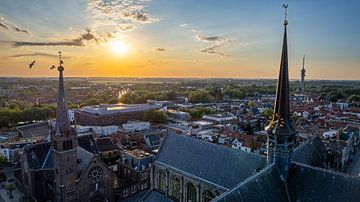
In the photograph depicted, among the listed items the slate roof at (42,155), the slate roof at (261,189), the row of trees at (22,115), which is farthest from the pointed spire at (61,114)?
the row of trees at (22,115)

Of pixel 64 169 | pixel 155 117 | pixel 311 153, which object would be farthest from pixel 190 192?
A: pixel 155 117

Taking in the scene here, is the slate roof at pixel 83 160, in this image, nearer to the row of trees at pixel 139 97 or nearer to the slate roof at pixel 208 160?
the slate roof at pixel 208 160

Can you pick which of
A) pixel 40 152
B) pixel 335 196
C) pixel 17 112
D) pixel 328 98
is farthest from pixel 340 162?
pixel 328 98

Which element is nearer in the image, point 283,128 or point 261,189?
point 261,189

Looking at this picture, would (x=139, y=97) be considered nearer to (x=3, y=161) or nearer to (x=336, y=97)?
(x=3, y=161)

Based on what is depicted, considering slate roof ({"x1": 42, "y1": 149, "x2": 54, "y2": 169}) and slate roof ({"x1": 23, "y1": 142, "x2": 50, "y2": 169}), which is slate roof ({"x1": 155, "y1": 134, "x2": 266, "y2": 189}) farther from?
slate roof ({"x1": 23, "y1": 142, "x2": 50, "y2": 169})

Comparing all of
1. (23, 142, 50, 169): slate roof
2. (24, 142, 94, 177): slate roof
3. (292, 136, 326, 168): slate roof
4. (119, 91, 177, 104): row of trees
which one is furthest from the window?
(119, 91, 177, 104): row of trees
